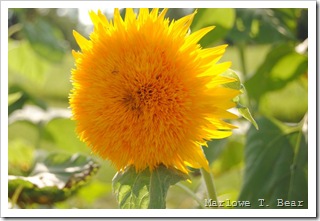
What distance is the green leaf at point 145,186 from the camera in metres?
0.82

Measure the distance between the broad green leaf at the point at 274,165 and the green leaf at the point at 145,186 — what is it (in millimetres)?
391

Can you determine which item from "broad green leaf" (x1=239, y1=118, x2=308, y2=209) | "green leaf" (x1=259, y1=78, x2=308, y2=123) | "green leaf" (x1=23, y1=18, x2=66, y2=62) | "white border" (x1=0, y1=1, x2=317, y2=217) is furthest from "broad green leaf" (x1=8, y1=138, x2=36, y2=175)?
"green leaf" (x1=259, y1=78, x2=308, y2=123)

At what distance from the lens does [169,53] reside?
791 millimetres

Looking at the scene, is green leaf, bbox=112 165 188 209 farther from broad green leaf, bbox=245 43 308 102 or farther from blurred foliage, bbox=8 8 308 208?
broad green leaf, bbox=245 43 308 102

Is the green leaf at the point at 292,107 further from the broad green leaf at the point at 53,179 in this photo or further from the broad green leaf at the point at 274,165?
the broad green leaf at the point at 53,179

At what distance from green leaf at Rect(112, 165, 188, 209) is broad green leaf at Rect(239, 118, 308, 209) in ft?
1.28

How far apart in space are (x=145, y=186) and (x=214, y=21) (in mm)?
460

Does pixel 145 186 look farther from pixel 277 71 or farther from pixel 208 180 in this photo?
pixel 277 71

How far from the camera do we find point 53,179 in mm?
1058

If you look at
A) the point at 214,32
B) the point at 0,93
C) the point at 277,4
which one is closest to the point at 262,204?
the point at 214,32

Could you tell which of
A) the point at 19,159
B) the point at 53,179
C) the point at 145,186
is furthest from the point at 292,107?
the point at 145,186

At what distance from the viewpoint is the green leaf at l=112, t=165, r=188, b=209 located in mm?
824

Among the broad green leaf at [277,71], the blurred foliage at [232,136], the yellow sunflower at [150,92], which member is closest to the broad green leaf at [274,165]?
the blurred foliage at [232,136]

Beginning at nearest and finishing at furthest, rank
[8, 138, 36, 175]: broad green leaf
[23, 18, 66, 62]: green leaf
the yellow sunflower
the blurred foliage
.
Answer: the yellow sunflower < the blurred foliage < [8, 138, 36, 175]: broad green leaf < [23, 18, 66, 62]: green leaf
